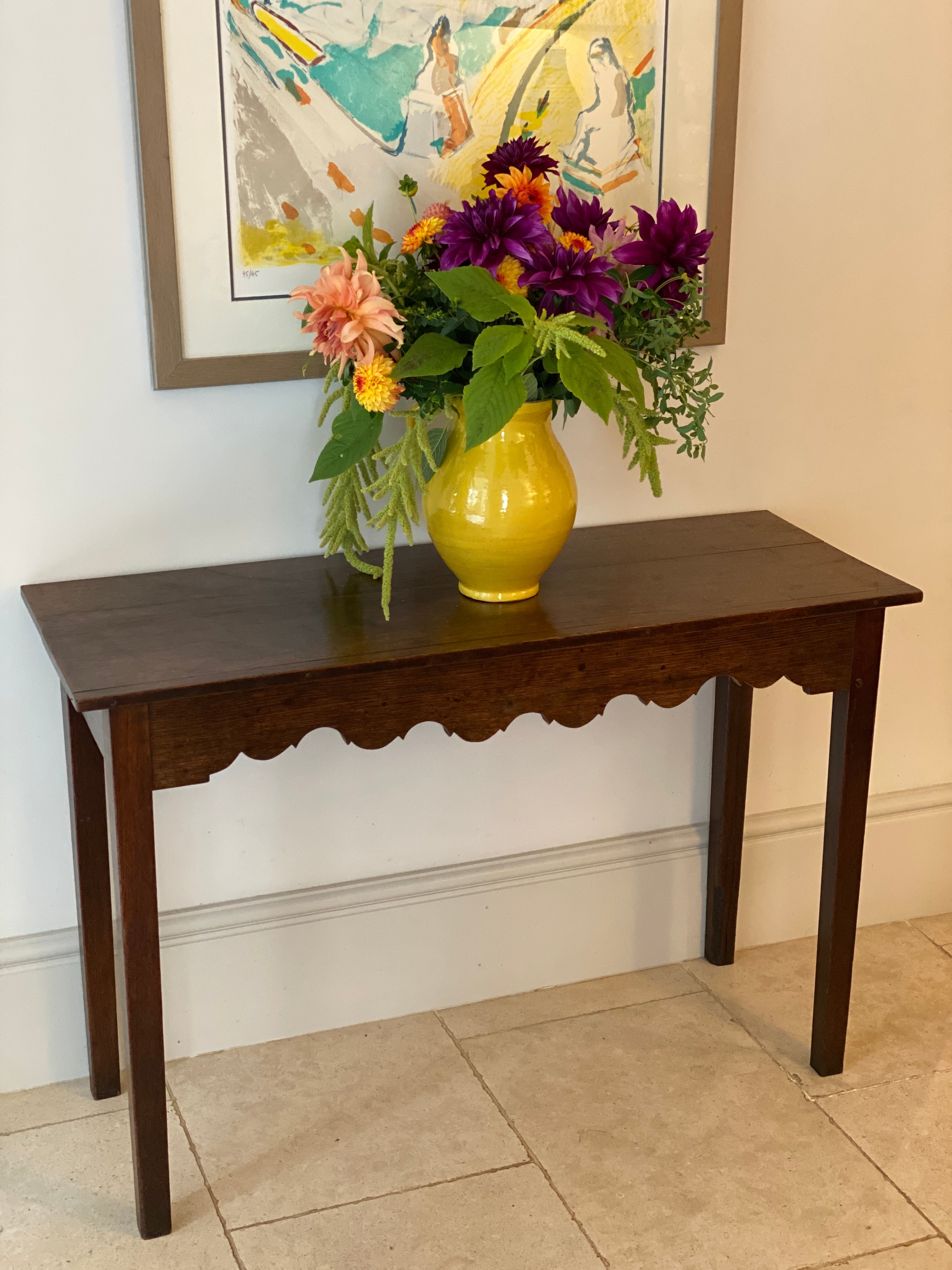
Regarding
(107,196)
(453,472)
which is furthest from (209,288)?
(453,472)

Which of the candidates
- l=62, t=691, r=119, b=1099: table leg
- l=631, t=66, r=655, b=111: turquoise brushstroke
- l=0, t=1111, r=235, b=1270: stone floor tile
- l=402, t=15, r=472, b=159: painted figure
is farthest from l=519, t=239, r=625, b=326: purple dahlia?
l=0, t=1111, r=235, b=1270: stone floor tile

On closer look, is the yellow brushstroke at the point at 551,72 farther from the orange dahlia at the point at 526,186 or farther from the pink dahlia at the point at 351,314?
the pink dahlia at the point at 351,314

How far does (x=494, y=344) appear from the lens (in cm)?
158

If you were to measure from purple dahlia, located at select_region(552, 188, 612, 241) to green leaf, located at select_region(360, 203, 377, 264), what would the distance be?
250 millimetres

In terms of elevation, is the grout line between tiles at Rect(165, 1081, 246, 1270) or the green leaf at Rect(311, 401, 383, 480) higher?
the green leaf at Rect(311, 401, 383, 480)

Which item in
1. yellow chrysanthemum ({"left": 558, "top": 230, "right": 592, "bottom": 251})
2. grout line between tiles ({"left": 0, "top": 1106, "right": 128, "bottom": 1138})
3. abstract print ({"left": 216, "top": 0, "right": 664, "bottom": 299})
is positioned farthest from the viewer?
grout line between tiles ({"left": 0, "top": 1106, "right": 128, "bottom": 1138})

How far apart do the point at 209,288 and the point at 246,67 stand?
29 centimetres

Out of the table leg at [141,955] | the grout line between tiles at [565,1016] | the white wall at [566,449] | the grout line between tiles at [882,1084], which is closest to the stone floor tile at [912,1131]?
the grout line between tiles at [882,1084]

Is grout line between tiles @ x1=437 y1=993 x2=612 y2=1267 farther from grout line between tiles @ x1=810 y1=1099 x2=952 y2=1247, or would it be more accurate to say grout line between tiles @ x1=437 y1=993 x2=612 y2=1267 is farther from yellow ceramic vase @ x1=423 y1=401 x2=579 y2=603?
yellow ceramic vase @ x1=423 y1=401 x2=579 y2=603

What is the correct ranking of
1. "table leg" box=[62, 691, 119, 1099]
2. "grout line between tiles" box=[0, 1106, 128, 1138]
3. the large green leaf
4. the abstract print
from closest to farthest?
1. the large green leaf
2. the abstract print
3. "table leg" box=[62, 691, 119, 1099]
4. "grout line between tiles" box=[0, 1106, 128, 1138]

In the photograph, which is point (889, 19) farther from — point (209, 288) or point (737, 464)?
point (209, 288)

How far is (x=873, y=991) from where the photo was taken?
2391 mm

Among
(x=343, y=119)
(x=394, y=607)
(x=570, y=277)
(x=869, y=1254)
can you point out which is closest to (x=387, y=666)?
(x=394, y=607)

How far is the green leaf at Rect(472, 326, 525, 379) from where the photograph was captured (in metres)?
1.57
